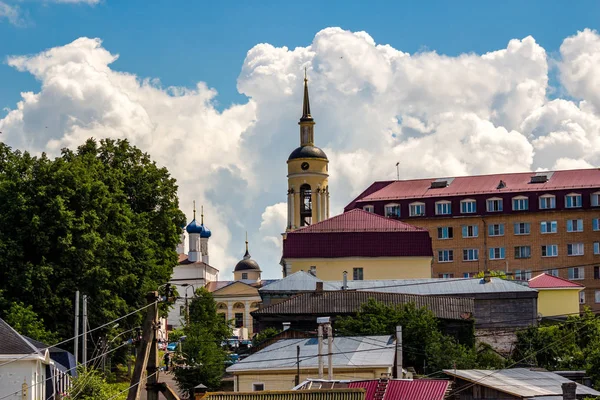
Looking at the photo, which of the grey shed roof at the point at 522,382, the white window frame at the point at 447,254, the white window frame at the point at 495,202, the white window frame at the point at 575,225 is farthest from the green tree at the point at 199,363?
the white window frame at the point at 575,225

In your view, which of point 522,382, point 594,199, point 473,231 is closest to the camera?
point 522,382

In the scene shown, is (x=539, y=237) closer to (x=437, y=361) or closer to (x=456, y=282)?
(x=456, y=282)

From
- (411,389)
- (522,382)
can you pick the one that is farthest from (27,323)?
(522,382)

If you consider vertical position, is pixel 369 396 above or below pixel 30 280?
below

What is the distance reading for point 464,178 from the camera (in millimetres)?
130875

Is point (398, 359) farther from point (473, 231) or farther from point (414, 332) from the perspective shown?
point (473, 231)

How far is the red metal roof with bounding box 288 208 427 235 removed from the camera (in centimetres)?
10294

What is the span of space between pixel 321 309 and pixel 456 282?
1316 cm

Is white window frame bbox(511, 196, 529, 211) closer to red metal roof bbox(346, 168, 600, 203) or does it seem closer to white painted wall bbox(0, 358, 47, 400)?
red metal roof bbox(346, 168, 600, 203)

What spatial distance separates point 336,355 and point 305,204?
3414 inches

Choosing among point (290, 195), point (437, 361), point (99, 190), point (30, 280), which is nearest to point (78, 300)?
point (30, 280)

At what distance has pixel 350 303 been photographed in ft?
253

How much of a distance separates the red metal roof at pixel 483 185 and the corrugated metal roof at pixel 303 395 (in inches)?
3524

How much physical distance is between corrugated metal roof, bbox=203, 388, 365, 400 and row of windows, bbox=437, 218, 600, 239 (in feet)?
292
